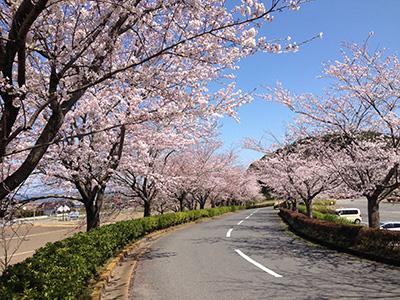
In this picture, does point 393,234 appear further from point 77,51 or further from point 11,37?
point 11,37

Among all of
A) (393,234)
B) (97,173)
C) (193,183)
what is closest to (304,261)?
(393,234)

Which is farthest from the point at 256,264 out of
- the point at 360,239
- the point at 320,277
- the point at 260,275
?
the point at 360,239

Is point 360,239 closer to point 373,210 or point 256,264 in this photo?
point 373,210

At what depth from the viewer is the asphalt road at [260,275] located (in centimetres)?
761

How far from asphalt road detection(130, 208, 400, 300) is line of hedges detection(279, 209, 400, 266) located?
18.2 inches

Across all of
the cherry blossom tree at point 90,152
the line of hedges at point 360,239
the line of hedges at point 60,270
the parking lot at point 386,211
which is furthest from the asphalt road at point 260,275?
the parking lot at point 386,211

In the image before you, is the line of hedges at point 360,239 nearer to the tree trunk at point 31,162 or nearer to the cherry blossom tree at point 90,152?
the cherry blossom tree at point 90,152

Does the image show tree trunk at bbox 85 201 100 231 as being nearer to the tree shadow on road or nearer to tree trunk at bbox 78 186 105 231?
tree trunk at bbox 78 186 105 231

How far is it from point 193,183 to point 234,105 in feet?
79.0

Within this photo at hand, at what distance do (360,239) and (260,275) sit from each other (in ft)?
18.8

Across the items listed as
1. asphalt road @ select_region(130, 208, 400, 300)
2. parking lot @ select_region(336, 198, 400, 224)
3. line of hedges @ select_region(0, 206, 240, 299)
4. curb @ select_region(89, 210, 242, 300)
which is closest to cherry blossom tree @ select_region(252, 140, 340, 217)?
parking lot @ select_region(336, 198, 400, 224)

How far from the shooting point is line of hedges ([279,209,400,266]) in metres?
11.4

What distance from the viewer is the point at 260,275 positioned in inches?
371

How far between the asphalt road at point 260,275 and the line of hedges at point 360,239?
462mm
